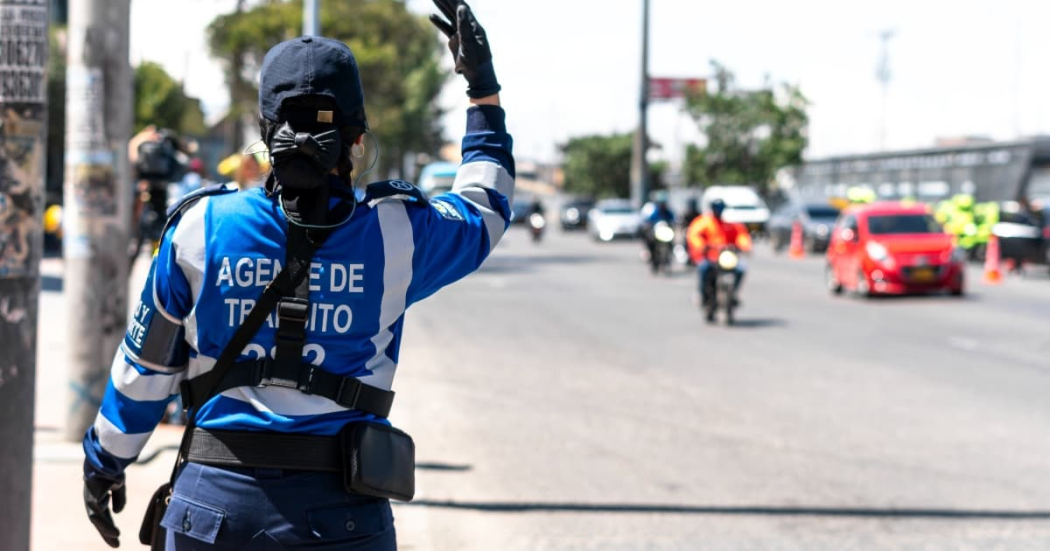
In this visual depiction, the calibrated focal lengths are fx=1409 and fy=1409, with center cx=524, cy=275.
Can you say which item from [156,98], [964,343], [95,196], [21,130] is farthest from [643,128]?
[21,130]

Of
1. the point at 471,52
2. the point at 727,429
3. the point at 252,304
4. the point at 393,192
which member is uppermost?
the point at 471,52

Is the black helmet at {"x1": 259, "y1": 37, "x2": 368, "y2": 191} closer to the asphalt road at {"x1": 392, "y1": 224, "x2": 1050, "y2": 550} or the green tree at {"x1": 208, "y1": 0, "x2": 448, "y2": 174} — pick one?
the asphalt road at {"x1": 392, "y1": 224, "x2": 1050, "y2": 550}

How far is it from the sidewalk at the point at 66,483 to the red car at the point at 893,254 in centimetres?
1474

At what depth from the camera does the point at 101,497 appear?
10.1 feet

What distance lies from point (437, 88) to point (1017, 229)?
48.6 meters

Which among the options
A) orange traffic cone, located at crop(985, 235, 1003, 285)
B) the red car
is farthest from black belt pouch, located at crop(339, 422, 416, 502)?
orange traffic cone, located at crop(985, 235, 1003, 285)

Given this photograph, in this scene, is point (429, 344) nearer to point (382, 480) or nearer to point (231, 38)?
point (382, 480)

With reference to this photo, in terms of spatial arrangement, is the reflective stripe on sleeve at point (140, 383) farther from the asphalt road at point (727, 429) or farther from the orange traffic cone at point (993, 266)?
the orange traffic cone at point (993, 266)

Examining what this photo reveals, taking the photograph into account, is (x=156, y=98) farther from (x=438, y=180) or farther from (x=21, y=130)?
(x=21, y=130)

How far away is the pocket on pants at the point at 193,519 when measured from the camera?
9.21 ft

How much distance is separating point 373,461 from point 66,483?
4665mm

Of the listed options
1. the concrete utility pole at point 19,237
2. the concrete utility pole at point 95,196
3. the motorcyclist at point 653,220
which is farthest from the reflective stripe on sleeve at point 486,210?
the motorcyclist at point 653,220

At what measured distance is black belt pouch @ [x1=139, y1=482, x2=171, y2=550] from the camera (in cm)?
294

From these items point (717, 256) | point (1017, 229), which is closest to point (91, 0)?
point (717, 256)
